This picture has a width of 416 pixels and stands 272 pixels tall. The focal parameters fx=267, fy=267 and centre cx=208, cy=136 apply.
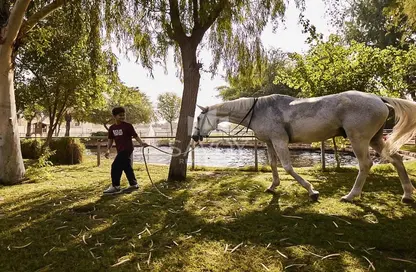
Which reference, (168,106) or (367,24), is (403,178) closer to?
(367,24)

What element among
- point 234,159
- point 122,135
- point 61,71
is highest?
point 61,71

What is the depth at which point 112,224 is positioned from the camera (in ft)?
10.5

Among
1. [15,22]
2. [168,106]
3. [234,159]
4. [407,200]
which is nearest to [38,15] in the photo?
[15,22]

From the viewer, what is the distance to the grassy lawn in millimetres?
2256

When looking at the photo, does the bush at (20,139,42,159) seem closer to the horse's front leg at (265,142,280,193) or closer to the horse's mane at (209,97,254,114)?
the horse's mane at (209,97,254,114)

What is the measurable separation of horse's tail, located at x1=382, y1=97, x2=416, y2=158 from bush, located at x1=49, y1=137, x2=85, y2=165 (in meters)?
11.0

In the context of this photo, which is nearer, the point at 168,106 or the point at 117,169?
the point at 117,169

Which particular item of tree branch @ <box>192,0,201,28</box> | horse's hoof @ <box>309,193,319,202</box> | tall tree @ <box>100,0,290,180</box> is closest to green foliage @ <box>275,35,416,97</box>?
tall tree @ <box>100,0,290,180</box>

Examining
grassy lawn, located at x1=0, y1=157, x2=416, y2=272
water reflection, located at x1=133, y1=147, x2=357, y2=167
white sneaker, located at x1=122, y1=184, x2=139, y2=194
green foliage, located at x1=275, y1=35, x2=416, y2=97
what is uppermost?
green foliage, located at x1=275, y1=35, x2=416, y2=97

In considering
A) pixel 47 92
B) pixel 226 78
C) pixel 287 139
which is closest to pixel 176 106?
pixel 47 92

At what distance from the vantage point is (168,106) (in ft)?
171

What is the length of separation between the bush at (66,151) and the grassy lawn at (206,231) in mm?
6766

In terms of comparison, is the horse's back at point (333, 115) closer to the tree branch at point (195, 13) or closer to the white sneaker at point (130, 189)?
the tree branch at point (195, 13)

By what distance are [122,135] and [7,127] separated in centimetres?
299
